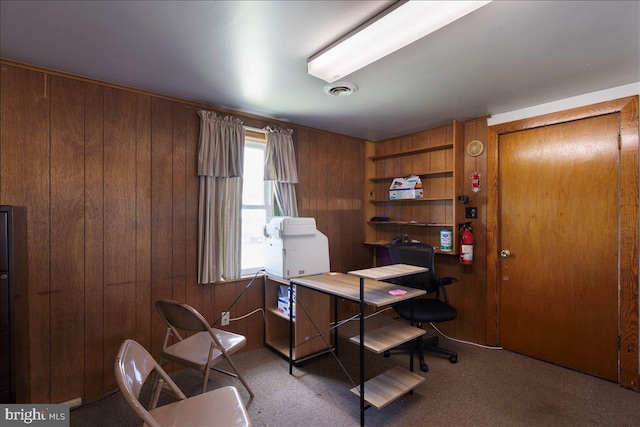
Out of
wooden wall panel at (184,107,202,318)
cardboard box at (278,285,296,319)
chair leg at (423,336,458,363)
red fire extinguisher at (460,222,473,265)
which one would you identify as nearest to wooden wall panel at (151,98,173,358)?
wooden wall panel at (184,107,202,318)

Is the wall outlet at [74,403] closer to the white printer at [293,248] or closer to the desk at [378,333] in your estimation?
the white printer at [293,248]

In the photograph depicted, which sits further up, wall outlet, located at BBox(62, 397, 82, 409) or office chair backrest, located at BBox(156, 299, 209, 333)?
office chair backrest, located at BBox(156, 299, 209, 333)

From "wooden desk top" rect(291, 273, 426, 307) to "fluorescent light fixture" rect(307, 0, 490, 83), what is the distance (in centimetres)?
144

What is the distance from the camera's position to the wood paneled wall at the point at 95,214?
2.02 m

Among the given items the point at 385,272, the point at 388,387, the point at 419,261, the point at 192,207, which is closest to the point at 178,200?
the point at 192,207

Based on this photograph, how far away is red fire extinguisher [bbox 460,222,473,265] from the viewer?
3.09 meters

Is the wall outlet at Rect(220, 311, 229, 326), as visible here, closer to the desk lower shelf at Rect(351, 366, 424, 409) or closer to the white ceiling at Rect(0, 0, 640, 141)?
the desk lower shelf at Rect(351, 366, 424, 409)

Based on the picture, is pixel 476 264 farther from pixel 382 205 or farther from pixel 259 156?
pixel 259 156

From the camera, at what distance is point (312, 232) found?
2.84 meters

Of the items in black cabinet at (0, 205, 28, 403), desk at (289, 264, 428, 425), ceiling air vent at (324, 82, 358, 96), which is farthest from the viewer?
ceiling air vent at (324, 82, 358, 96)

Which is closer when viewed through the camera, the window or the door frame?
the door frame

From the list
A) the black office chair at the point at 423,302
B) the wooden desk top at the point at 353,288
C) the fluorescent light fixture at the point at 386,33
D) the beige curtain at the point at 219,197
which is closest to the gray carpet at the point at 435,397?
the black office chair at the point at 423,302

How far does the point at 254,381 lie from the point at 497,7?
2.94m

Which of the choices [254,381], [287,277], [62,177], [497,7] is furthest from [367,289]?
[62,177]
